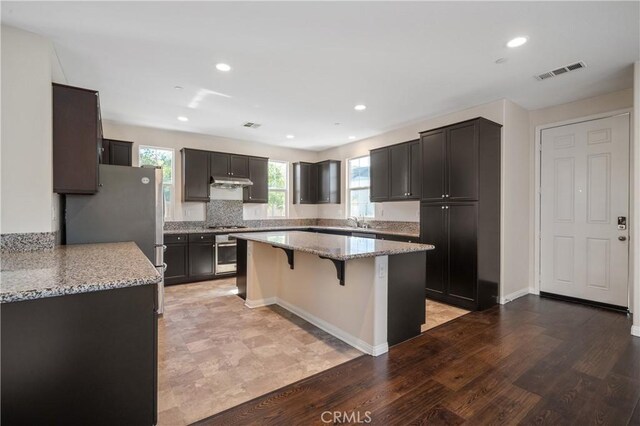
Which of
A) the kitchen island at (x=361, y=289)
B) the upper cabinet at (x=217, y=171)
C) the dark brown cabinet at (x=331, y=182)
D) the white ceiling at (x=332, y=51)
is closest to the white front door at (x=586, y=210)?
the white ceiling at (x=332, y=51)

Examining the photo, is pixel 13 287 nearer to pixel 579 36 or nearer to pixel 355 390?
pixel 355 390

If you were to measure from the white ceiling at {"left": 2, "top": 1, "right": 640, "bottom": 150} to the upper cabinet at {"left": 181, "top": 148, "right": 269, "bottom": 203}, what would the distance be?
121 centimetres

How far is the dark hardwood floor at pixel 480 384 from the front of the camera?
1.82 meters

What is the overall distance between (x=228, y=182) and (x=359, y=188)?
2639mm

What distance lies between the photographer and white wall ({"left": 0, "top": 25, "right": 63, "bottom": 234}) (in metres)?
2.33

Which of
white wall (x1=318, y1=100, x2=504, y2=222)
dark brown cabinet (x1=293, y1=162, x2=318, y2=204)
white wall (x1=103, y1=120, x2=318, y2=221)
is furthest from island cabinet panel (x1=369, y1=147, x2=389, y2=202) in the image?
white wall (x1=103, y1=120, x2=318, y2=221)

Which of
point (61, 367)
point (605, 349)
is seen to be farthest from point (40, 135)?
point (605, 349)

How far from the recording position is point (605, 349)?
268cm

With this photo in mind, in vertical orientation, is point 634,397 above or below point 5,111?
below

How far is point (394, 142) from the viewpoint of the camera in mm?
5520

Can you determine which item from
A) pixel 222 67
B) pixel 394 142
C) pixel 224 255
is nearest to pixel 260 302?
pixel 224 255

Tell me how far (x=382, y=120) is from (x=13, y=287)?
474cm

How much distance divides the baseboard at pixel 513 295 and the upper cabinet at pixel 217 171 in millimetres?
4507

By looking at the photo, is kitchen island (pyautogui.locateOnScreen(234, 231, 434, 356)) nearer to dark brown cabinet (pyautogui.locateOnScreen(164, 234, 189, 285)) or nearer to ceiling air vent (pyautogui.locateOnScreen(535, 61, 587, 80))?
dark brown cabinet (pyautogui.locateOnScreen(164, 234, 189, 285))
